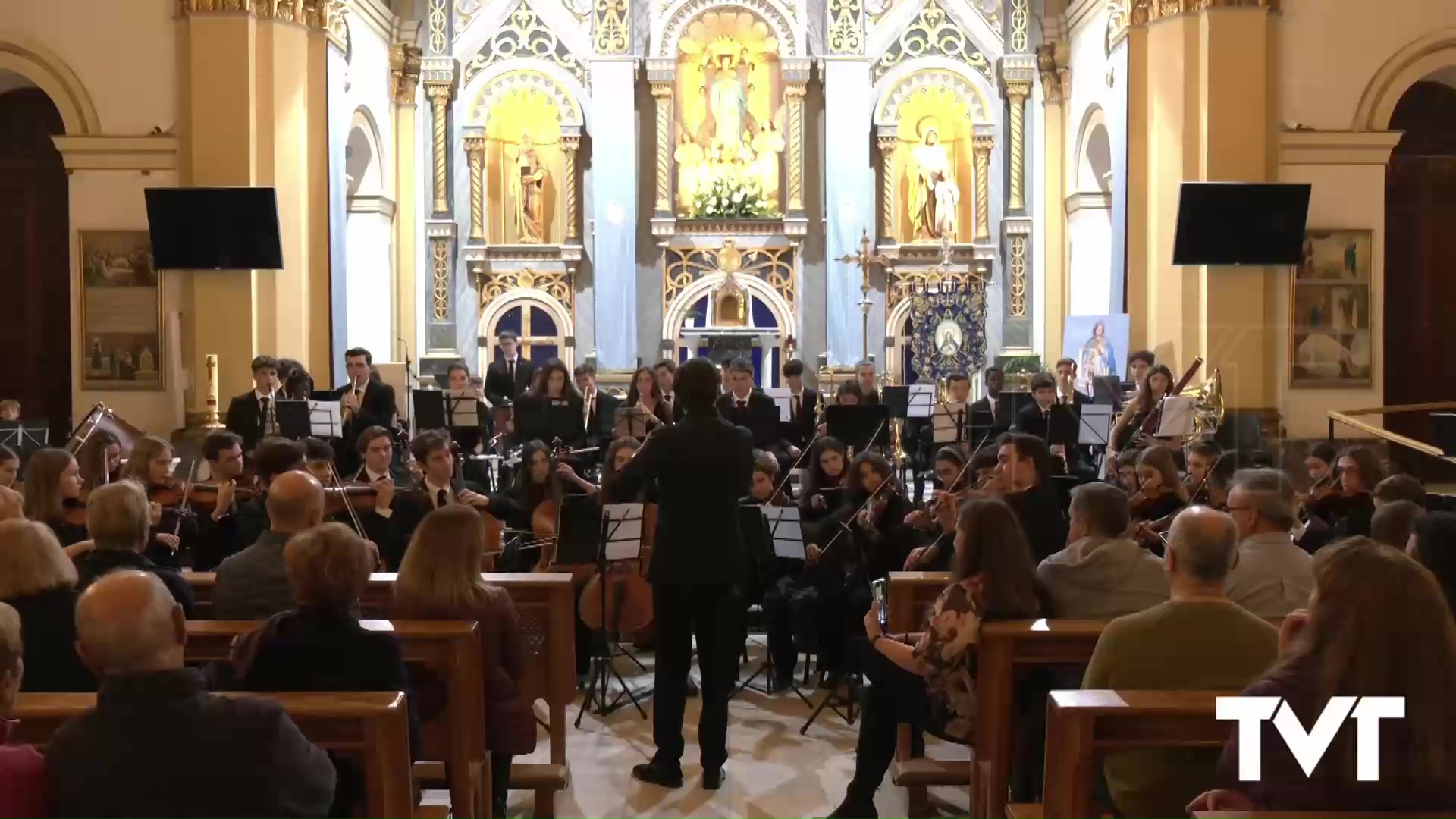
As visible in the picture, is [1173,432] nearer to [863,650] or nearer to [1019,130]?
[863,650]

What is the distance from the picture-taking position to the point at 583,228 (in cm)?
1900

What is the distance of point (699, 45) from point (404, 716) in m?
15.9

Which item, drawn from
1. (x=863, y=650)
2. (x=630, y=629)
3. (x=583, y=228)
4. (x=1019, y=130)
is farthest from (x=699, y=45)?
(x=863, y=650)

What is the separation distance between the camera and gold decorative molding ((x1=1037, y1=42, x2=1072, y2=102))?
18.1 metres

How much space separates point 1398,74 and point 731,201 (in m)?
8.06

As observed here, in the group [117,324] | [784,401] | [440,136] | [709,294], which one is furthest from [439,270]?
[784,401]

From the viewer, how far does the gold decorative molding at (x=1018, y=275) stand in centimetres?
1875

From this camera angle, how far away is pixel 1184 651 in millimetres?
3951

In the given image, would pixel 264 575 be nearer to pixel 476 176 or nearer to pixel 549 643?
pixel 549 643

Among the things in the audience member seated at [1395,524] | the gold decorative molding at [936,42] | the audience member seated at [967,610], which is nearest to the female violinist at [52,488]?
the audience member seated at [967,610]

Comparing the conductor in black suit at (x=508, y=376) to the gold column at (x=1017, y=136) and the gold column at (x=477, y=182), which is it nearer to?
the gold column at (x=477, y=182)

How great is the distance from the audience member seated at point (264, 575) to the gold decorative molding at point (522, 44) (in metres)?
14.3

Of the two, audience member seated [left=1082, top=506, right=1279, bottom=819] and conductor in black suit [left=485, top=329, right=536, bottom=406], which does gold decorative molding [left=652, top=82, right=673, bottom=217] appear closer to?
conductor in black suit [left=485, top=329, right=536, bottom=406]

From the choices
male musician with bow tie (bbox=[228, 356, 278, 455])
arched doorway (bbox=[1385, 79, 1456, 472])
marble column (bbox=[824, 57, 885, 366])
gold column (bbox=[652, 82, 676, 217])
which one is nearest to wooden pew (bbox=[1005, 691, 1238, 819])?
male musician with bow tie (bbox=[228, 356, 278, 455])
